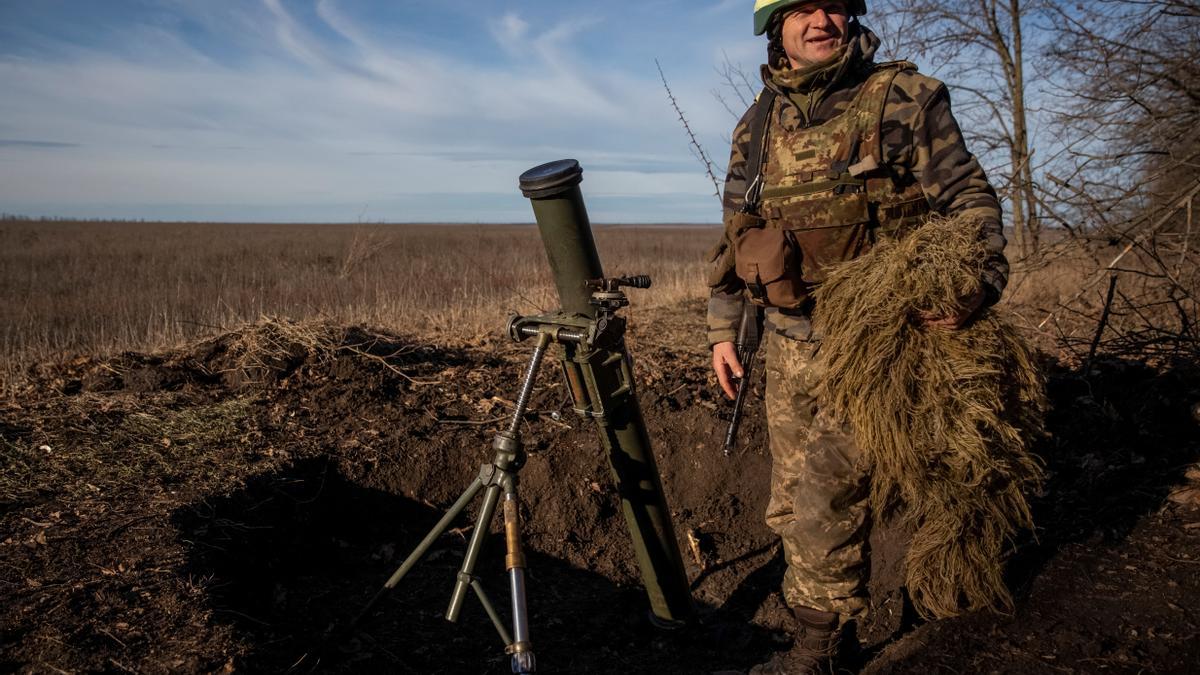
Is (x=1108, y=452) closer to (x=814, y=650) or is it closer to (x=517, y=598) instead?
(x=814, y=650)

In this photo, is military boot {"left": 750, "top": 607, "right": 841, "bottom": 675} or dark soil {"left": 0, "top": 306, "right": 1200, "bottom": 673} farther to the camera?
military boot {"left": 750, "top": 607, "right": 841, "bottom": 675}

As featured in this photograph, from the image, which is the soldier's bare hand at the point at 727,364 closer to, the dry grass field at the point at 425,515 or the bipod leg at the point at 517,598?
the dry grass field at the point at 425,515

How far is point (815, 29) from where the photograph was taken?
2.85 meters

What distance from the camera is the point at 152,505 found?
3.34 m

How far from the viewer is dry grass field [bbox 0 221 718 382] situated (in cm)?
753

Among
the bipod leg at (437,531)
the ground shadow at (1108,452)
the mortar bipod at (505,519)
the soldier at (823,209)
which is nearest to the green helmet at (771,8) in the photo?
the soldier at (823,209)

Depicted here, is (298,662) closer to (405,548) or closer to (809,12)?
(405,548)

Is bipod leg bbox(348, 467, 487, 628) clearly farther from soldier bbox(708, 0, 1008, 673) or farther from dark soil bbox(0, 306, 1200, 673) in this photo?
soldier bbox(708, 0, 1008, 673)

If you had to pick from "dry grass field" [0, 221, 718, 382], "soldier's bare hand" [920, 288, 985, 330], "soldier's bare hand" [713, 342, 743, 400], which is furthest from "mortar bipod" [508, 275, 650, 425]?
"dry grass field" [0, 221, 718, 382]

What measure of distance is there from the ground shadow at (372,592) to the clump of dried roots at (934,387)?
3.69 feet

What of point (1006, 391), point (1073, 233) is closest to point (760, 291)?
point (1006, 391)

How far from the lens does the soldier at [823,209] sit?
269 centimetres

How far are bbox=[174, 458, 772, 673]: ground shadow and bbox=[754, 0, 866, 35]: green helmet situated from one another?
8.03ft

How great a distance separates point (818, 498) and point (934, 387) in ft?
1.89
